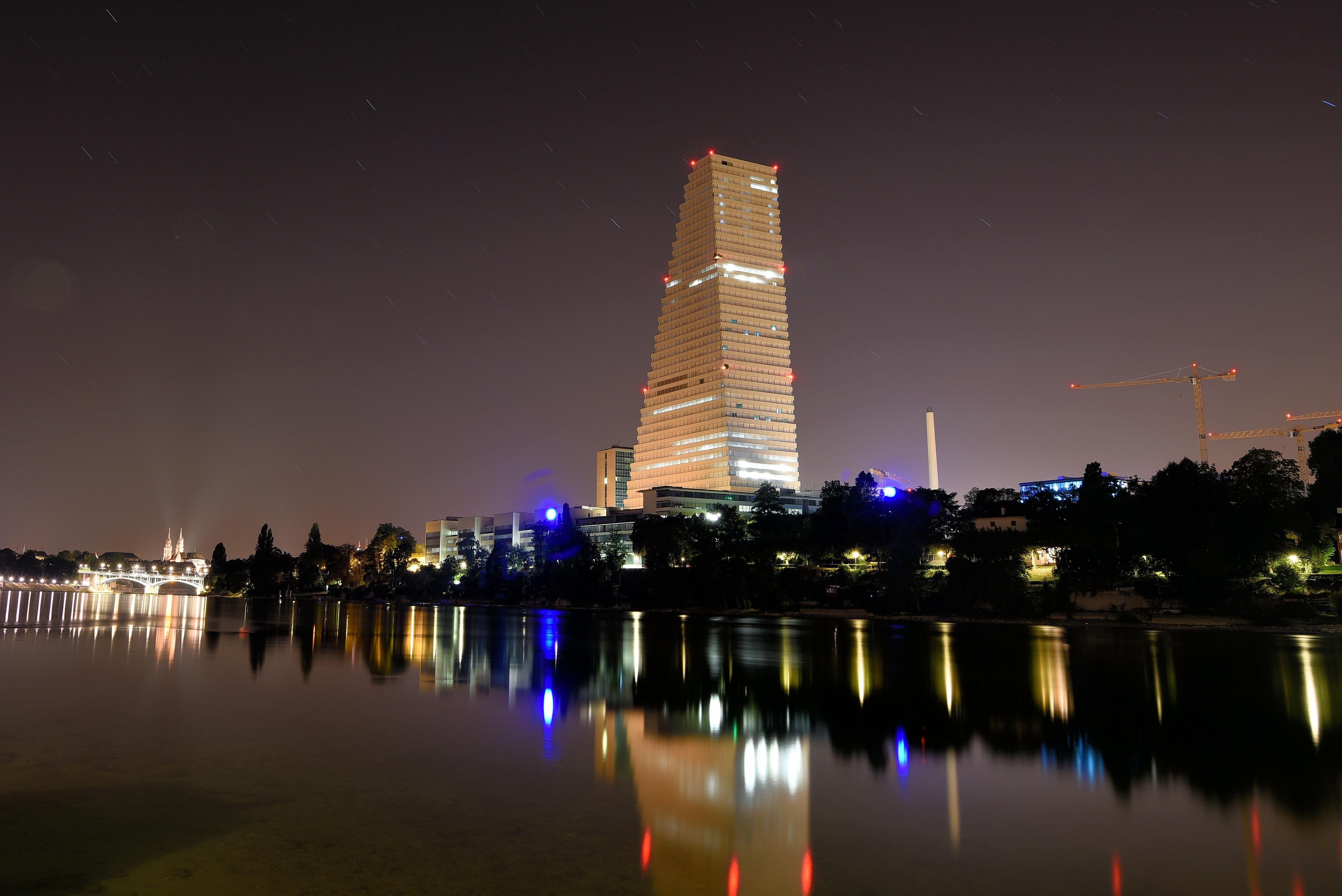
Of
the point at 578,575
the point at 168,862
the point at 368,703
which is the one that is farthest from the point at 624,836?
the point at 578,575

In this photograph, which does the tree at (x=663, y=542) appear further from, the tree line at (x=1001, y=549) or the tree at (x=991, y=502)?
the tree at (x=991, y=502)

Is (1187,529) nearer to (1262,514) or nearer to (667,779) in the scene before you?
(1262,514)

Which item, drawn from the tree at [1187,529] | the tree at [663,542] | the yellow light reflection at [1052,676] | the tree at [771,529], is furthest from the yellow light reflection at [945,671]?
the tree at [663,542]

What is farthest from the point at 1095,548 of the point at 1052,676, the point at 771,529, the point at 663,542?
the point at 771,529

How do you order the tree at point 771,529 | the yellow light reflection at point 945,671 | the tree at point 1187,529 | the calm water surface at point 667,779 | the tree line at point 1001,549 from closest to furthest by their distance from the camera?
the calm water surface at point 667,779, the yellow light reflection at point 945,671, the tree at point 1187,529, the tree line at point 1001,549, the tree at point 771,529

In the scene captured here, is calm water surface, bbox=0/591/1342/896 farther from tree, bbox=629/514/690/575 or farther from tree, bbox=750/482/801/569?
tree, bbox=629/514/690/575

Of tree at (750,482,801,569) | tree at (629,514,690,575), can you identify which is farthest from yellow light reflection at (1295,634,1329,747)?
tree at (629,514,690,575)

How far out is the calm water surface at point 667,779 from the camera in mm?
13328

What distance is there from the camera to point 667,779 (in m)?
19.3

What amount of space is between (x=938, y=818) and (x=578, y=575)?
14103 cm

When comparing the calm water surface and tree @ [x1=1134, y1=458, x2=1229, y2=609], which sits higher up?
tree @ [x1=1134, y1=458, x2=1229, y2=609]

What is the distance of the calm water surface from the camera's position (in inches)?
525

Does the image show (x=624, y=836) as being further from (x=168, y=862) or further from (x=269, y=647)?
(x=269, y=647)

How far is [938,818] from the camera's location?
16578mm
